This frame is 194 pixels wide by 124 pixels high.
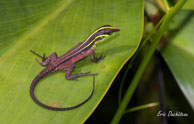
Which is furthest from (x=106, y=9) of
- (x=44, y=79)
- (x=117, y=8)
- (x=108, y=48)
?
(x=44, y=79)

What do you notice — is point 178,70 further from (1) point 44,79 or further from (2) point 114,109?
(1) point 44,79

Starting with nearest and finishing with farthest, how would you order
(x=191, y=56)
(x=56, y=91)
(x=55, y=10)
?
(x=56, y=91) → (x=55, y=10) → (x=191, y=56)

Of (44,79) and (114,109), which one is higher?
(44,79)

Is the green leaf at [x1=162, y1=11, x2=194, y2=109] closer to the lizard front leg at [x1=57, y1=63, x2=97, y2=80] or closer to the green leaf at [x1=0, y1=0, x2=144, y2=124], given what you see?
the green leaf at [x1=0, y1=0, x2=144, y2=124]

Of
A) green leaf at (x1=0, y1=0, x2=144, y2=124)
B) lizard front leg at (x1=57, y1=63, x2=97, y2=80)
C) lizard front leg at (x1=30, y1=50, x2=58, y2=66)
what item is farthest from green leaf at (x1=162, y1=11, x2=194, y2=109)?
lizard front leg at (x1=30, y1=50, x2=58, y2=66)

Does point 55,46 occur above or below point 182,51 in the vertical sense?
above

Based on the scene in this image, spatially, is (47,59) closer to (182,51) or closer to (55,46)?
(55,46)

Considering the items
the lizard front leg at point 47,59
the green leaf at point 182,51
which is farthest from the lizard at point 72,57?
the green leaf at point 182,51

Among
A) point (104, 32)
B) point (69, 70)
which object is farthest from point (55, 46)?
point (104, 32)

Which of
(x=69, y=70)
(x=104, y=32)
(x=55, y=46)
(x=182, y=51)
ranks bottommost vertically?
A: (x=182, y=51)
